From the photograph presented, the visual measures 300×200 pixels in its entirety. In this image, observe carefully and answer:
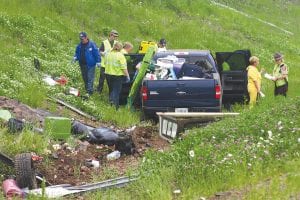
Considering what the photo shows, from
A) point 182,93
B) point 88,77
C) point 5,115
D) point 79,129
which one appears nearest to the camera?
point 5,115

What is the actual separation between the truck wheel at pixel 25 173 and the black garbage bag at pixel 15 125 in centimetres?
182

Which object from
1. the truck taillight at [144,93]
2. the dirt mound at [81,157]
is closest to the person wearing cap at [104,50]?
the truck taillight at [144,93]

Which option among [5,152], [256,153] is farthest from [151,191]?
[5,152]

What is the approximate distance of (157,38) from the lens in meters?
26.1

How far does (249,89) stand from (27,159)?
769 cm

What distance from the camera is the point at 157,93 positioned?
43.7 feet

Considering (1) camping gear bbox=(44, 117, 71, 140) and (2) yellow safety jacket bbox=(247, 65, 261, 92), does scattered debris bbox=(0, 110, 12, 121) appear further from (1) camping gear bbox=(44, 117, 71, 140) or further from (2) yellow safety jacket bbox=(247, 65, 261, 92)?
(2) yellow safety jacket bbox=(247, 65, 261, 92)

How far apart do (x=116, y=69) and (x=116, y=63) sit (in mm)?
152

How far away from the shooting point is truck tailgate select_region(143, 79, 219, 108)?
1329cm

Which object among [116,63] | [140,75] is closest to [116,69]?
[116,63]

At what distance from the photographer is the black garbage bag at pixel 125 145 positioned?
1041 centimetres

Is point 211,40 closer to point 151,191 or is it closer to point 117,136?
point 117,136

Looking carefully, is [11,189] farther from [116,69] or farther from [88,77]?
Answer: [88,77]

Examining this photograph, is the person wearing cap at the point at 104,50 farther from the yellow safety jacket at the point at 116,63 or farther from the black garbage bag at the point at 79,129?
the black garbage bag at the point at 79,129
